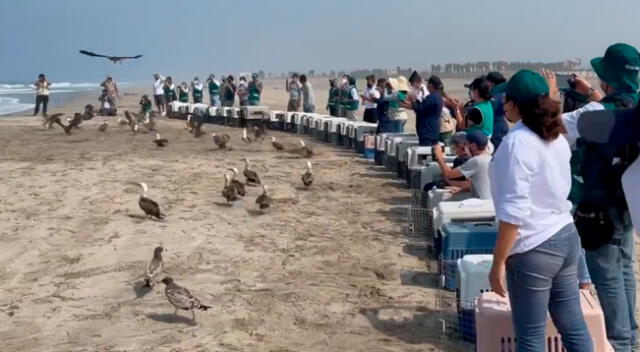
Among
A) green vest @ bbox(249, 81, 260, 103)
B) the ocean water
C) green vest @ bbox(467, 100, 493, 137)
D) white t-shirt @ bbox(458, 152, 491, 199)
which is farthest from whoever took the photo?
the ocean water

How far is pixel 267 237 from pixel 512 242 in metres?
5.86

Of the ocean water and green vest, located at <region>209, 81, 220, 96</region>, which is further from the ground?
green vest, located at <region>209, 81, 220, 96</region>

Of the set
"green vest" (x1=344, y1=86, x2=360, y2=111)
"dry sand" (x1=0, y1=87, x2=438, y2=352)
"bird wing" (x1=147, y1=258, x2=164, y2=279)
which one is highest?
"green vest" (x1=344, y1=86, x2=360, y2=111)

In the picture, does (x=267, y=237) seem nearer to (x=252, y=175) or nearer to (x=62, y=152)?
(x=252, y=175)

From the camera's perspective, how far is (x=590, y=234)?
4387mm

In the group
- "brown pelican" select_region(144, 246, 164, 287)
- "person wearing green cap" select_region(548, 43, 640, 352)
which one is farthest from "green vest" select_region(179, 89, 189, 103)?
"person wearing green cap" select_region(548, 43, 640, 352)

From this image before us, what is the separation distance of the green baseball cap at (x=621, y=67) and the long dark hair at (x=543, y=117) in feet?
3.07

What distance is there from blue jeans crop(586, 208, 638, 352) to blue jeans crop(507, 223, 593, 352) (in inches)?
22.4

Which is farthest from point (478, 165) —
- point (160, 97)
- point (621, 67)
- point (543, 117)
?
point (160, 97)

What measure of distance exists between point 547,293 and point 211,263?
4940 millimetres

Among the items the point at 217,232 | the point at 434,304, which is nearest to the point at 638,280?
the point at 434,304

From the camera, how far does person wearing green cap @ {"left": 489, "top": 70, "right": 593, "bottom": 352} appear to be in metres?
3.73

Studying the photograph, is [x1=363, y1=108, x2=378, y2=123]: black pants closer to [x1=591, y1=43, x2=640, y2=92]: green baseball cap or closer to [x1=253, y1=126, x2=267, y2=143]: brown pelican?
[x1=253, y1=126, x2=267, y2=143]: brown pelican

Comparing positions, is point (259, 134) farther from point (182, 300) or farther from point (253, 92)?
point (182, 300)
